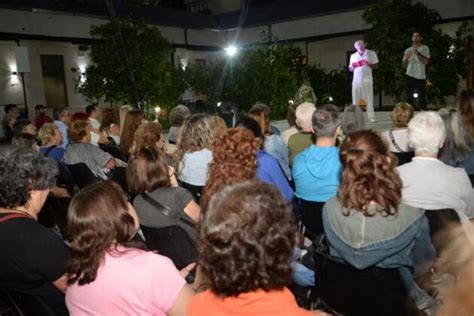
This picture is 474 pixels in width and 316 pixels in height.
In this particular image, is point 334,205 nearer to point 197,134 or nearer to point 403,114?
point 197,134

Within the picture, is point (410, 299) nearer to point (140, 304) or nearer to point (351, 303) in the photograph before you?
point (351, 303)

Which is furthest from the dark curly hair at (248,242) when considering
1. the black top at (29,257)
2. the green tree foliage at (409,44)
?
the green tree foliage at (409,44)

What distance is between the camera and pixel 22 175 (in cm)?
229

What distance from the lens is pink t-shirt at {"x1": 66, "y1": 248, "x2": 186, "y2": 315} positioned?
65.2 inches

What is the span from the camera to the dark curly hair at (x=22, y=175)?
2236 millimetres

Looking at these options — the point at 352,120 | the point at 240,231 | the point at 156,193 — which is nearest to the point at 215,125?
the point at 156,193

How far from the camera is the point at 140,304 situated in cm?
167

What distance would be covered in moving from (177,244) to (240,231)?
4.62 ft

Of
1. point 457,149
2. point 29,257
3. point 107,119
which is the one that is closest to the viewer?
point 29,257

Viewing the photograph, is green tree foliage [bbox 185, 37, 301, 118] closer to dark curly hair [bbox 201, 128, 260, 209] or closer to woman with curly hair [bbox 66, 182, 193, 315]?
dark curly hair [bbox 201, 128, 260, 209]

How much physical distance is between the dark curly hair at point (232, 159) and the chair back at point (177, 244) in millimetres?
289

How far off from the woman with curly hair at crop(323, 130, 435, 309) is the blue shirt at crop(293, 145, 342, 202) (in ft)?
3.09

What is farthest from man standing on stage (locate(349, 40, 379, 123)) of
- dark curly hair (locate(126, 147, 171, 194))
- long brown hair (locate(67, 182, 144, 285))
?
long brown hair (locate(67, 182, 144, 285))

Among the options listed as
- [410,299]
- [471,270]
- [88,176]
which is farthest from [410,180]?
[88,176]
